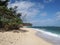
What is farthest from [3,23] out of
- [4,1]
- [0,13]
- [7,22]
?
[4,1]

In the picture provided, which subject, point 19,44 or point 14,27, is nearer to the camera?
point 19,44

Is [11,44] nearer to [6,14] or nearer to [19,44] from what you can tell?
[19,44]

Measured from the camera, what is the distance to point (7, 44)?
32.6 feet

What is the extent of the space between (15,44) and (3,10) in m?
16.1

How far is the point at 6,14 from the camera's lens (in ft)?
88.2

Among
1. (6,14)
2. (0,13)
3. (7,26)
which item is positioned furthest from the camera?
(6,14)

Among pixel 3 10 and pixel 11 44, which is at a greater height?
pixel 3 10

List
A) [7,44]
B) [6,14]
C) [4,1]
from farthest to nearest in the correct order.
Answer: [4,1], [6,14], [7,44]

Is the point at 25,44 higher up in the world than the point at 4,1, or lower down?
lower down

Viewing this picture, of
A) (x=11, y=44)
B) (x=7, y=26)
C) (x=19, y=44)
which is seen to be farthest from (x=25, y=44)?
(x=7, y=26)

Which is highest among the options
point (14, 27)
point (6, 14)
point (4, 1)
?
point (4, 1)

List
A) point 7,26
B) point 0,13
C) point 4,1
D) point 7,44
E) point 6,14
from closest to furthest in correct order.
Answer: point 7,44 < point 7,26 < point 0,13 < point 6,14 < point 4,1

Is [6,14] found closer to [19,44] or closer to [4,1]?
[4,1]

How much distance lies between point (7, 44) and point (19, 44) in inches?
37.0
